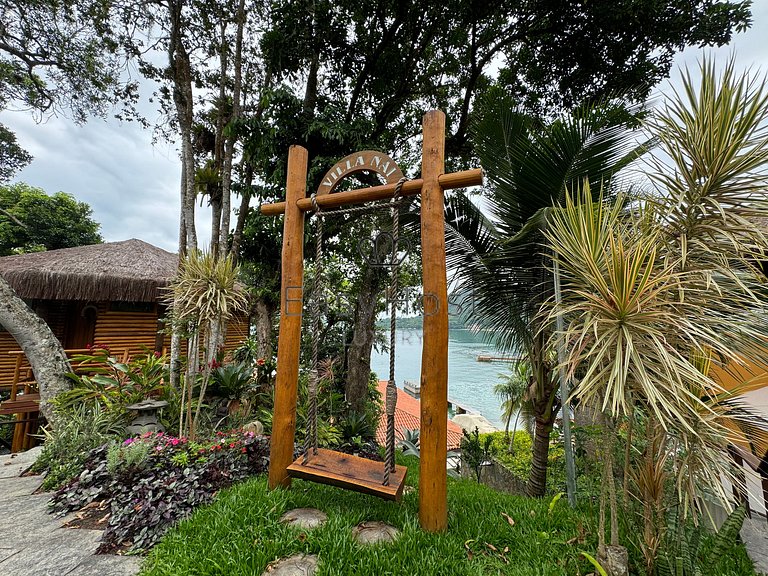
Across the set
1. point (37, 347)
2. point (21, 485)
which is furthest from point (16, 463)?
point (37, 347)

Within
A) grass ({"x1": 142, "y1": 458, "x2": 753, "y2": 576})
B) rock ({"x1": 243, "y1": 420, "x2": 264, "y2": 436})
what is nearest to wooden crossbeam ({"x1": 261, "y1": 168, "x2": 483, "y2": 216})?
grass ({"x1": 142, "y1": 458, "x2": 753, "y2": 576})

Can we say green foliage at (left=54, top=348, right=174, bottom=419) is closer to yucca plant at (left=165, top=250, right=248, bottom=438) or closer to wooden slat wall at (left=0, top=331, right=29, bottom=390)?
yucca plant at (left=165, top=250, right=248, bottom=438)

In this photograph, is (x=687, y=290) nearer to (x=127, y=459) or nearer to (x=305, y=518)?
(x=305, y=518)

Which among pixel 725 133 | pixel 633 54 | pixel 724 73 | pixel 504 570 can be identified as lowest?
pixel 504 570

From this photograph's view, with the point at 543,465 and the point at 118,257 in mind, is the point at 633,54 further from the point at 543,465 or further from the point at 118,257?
the point at 118,257

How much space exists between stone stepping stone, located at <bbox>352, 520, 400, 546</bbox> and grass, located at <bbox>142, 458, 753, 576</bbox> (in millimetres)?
46

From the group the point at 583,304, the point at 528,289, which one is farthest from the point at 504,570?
the point at 528,289

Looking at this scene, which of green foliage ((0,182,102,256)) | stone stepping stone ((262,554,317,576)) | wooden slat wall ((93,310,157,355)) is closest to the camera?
stone stepping stone ((262,554,317,576))

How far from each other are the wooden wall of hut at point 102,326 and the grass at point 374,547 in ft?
17.6

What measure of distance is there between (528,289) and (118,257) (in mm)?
9272

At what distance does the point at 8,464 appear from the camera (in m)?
3.48

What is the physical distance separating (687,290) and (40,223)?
22.1 meters

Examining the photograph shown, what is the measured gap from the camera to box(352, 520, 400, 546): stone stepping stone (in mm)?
1983

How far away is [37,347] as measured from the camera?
405cm
